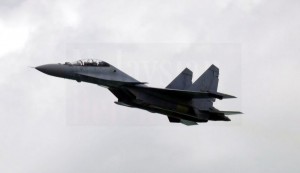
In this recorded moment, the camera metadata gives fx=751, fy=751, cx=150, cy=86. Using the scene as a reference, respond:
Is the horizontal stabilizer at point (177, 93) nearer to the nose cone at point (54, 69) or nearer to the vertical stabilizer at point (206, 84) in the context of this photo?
the vertical stabilizer at point (206, 84)

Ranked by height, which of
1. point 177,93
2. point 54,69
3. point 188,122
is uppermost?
point 54,69

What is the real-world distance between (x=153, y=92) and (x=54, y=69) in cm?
708

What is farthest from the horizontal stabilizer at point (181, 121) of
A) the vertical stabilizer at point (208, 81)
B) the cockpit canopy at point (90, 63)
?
the cockpit canopy at point (90, 63)

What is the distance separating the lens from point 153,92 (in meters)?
49.6

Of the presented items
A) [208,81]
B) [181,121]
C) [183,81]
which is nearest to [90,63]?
[183,81]

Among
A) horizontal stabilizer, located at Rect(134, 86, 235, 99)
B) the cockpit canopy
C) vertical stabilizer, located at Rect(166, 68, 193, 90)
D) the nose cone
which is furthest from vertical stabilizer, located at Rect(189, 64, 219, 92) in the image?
the nose cone

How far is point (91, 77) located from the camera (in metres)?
47.8

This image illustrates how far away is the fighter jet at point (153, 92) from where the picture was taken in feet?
156

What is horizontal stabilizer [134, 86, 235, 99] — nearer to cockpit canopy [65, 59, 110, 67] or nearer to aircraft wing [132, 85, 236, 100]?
aircraft wing [132, 85, 236, 100]

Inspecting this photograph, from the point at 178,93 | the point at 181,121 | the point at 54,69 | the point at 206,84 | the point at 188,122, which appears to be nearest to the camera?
the point at 54,69

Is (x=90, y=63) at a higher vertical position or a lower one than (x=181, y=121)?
higher

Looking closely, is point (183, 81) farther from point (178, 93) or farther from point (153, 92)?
point (153, 92)

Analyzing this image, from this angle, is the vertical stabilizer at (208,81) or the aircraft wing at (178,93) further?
the vertical stabilizer at (208,81)

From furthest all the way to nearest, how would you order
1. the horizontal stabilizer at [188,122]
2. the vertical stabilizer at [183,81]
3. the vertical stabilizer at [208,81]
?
the vertical stabilizer at [208,81] < the horizontal stabilizer at [188,122] < the vertical stabilizer at [183,81]
